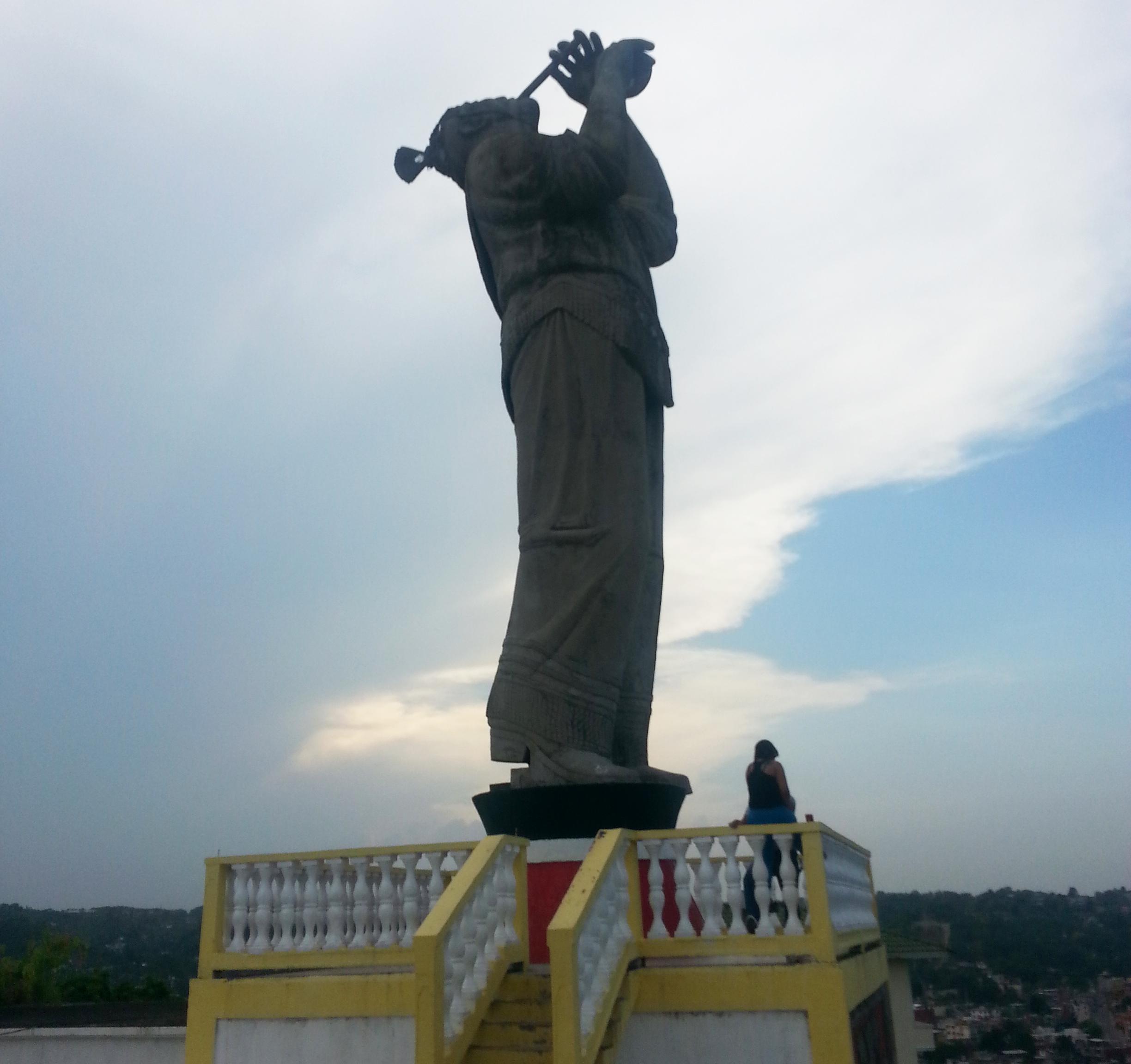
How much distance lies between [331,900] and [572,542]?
2833 millimetres

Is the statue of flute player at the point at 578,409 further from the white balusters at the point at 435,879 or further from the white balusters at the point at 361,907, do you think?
the white balusters at the point at 361,907

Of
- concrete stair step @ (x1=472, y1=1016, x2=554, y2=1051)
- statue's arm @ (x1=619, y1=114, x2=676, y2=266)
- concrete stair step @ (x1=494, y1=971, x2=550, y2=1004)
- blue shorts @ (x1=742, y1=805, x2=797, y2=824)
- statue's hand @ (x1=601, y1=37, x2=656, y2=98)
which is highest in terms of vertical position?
statue's hand @ (x1=601, y1=37, x2=656, y2=98)

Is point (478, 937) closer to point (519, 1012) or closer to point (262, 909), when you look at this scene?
point (519, 1012)

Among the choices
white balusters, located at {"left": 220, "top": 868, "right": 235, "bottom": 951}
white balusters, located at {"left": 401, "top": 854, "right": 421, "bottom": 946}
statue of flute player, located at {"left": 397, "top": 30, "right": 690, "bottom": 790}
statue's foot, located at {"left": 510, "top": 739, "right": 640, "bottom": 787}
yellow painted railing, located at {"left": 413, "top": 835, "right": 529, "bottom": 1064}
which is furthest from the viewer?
statue of flute player, located at {"left": 397, "top": 30, "right": 690, "bottom": 790}

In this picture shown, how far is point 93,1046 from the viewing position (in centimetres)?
893

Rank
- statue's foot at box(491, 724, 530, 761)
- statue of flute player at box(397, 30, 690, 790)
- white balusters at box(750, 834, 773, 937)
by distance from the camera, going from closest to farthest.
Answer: white balusters at box(750, 834, 773, 937) < statue's foot at box(491, 724, 530, 761) < statue of flute player at box(397, 30, 690, 790)

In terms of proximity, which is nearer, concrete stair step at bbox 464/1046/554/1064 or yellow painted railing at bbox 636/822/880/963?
concrete stair step at bbox 464/1046/554/1064

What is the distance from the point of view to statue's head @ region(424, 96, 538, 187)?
27.8ft

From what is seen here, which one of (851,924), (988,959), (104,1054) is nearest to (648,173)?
(851,924)

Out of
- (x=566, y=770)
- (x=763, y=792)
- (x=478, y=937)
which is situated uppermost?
(x=566, y=770)

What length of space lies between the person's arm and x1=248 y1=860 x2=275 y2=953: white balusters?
3.10 m

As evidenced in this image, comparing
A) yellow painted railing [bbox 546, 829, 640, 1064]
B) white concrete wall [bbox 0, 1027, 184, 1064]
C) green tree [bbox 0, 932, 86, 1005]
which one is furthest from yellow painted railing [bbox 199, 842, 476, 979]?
green tree [bbox 0, 932, 86, 1005]

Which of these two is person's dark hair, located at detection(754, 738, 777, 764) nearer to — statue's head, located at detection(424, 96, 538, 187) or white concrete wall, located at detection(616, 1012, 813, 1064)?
white concrete wall, located at detection(616, 1012, 813, 1064)

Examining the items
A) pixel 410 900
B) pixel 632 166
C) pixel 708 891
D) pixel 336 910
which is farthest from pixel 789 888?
pixel 632 166
